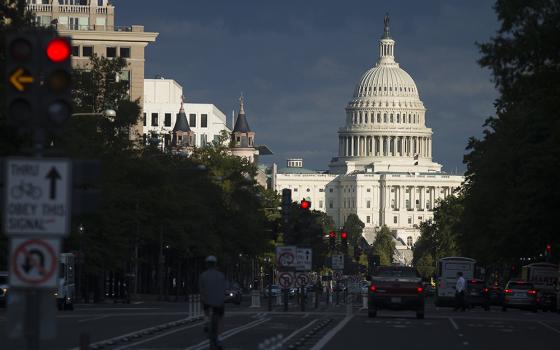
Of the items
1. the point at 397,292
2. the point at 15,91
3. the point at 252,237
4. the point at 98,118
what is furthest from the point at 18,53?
the point at 252,237

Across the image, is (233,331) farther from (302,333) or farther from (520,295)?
(520,295)

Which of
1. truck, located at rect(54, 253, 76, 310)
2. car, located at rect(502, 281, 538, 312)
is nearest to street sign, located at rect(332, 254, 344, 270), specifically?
car, located at rect(502, 281, 538, 312)

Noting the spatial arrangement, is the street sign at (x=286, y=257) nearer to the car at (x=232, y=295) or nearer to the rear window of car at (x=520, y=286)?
the rear window of car at (x=520, y=286)

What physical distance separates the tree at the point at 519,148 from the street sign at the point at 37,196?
30.4 meters

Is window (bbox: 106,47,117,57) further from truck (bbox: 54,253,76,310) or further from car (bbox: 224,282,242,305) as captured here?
truck (bbox: 54,253,76,310)

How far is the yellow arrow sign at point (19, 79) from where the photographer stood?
1723 cm

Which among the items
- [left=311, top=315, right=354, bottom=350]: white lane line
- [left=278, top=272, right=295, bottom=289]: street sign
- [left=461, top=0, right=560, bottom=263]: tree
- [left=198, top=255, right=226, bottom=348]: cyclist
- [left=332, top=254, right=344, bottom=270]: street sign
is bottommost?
[left=311, top=315, right=354, bottom=350]: white lane line

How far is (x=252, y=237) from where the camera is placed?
376 ft

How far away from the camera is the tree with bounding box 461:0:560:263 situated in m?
47.0

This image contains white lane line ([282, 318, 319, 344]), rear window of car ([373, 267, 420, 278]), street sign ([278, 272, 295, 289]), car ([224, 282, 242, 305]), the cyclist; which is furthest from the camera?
car ([224, 282, 242, 305])

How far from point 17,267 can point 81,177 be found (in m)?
Answer: 1.31

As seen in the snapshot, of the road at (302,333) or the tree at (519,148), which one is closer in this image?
the road at (302,333)

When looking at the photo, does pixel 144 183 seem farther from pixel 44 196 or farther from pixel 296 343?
pixel 44 196

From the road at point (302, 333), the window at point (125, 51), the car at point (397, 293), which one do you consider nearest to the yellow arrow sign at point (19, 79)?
the road at point (302, 333)
